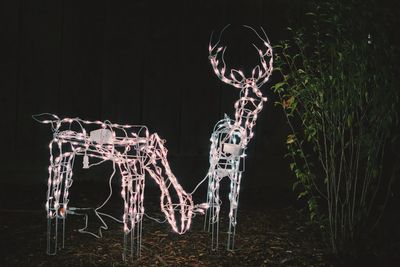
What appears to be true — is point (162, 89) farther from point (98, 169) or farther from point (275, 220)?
point (275, 220)

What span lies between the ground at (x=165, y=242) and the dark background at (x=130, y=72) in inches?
31.9

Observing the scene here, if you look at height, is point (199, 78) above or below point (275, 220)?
above

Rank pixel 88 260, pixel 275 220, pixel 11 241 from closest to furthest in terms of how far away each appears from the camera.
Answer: pixel 88 260
pixel 11 241
pixel 275 220

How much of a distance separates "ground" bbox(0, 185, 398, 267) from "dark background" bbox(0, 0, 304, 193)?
0.81m

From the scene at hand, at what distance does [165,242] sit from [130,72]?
2402 millimetres

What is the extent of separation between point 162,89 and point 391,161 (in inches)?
108

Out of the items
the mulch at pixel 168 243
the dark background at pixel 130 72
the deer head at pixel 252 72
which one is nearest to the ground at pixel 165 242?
the mulch at pixel 168 243

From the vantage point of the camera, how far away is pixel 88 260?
3.90 m

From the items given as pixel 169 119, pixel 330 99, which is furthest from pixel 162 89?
pixel 330 99

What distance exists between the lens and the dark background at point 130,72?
19.8 feet

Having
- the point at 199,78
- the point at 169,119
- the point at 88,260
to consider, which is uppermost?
the point at 199,78

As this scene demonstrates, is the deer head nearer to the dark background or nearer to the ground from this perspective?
the dark background

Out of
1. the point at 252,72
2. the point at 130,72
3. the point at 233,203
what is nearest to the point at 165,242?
the point at 233,203

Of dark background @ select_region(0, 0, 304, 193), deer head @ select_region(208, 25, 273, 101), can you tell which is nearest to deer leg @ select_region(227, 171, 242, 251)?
deer head @ select_region(208, 25, 273, 101)
